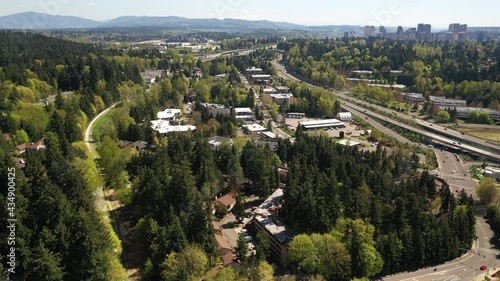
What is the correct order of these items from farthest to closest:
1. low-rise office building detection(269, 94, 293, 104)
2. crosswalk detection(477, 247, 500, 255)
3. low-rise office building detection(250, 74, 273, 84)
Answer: low-rise office building detection(250, 74, 273, 84), low-rise office building detection(269, 94, 293, 104), crosswalk detection(477, 247, 500, 255)

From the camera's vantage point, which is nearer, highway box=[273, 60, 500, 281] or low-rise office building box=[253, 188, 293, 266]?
highway box=[273, 60, 500, 281]

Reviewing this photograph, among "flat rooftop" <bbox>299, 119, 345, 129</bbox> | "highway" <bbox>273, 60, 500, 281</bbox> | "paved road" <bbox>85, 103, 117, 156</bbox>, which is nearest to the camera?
"highway" <bbox>273, 60, 500, 281</bbox>

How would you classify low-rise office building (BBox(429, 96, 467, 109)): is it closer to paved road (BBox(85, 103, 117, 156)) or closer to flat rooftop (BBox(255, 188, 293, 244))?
Result: flat rooftop (BBox(255, 188, 293, 244))

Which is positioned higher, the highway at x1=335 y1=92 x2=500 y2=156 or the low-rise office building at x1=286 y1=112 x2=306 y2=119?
the highway at x1=335 y1=92 x2=500 y2=156

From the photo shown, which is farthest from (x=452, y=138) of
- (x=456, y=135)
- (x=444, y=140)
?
(x=444, y=140)

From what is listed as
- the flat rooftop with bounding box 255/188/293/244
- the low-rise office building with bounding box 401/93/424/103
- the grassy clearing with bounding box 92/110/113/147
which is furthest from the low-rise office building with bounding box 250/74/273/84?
the flat rooftop with bounding box 255/188/293/244


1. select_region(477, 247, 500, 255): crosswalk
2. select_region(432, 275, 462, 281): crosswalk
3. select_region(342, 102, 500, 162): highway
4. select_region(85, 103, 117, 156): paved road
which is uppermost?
select_region(85, 103, 117, 156): paved road

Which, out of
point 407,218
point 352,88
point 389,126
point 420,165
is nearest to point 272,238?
point 407,218

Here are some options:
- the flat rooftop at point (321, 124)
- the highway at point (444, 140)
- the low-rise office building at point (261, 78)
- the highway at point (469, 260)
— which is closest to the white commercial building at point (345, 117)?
the flat rooftop at point (321, 124)
